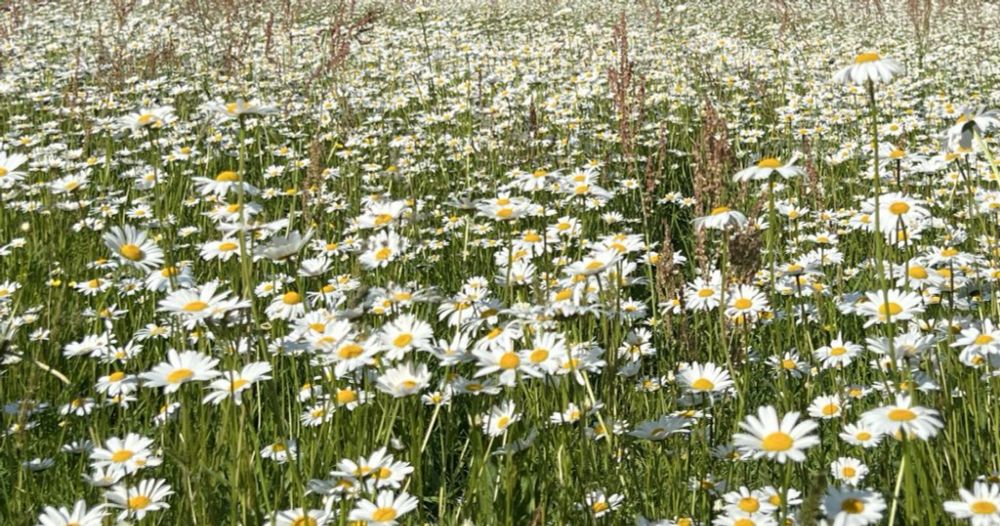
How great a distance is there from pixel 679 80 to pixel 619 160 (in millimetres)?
2028

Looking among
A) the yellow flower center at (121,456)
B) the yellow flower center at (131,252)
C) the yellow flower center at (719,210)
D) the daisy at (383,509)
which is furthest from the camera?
the yellow flower center at (719,210)

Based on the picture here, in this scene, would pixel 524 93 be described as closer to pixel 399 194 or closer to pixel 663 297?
pixel 399 194

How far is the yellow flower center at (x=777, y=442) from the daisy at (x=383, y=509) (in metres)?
0.60

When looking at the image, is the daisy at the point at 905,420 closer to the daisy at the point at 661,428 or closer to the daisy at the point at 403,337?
the daisy at the point at 661,428

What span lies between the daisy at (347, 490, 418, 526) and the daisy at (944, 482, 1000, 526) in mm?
892

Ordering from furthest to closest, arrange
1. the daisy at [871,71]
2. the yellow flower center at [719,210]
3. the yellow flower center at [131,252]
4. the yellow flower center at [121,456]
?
the yellow flower center at [719,210] < the yellow flower center at [131,252] < the yellow flower center at [121,456] < the daisy at [871,71]

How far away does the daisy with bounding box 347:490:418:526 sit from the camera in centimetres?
146

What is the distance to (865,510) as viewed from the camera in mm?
1331

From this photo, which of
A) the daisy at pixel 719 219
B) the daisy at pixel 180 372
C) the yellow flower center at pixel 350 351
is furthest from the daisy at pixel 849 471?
the daisy at pixel 180 372

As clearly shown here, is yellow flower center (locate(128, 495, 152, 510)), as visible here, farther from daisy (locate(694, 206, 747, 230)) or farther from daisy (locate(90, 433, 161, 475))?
daisy (locate(694, 206, 747, 230))

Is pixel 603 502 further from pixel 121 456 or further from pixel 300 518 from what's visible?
pixel 121 456

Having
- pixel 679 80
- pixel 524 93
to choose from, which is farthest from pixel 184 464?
pixel 679 80

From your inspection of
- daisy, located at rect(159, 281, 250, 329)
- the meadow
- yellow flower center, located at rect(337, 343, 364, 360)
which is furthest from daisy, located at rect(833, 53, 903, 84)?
daisy, located at rect(159, 281, 250, 329)

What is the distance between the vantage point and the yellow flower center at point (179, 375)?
164 centimetres
